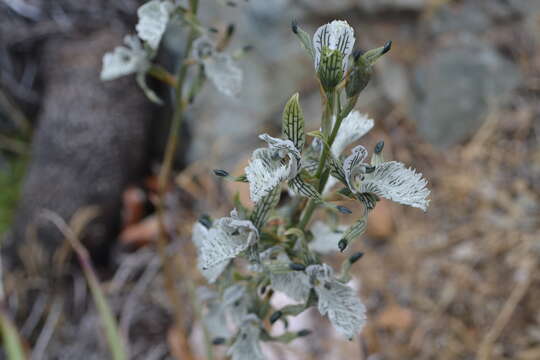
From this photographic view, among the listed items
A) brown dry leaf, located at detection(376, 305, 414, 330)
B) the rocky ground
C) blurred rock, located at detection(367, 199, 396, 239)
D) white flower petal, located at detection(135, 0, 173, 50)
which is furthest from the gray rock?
white flower petal, located at detection(135, 0, 173, 50)

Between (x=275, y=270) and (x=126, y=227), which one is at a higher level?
(x=275, y=270)

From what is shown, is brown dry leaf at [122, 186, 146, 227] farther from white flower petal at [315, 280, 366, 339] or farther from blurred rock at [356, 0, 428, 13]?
white flower petal at [315, 280, 366, 339]

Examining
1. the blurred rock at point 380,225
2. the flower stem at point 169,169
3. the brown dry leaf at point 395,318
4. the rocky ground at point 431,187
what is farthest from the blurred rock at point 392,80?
the flower stem at point 169,169

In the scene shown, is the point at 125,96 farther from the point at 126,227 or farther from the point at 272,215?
the point at 272,215

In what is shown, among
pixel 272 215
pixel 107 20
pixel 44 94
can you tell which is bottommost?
pixel 44 94

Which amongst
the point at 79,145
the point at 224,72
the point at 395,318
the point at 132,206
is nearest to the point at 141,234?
the point at 132,206

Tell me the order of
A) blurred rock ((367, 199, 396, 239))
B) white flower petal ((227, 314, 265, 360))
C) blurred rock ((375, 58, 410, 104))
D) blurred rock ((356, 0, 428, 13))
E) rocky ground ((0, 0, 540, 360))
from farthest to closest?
blurred rock ((375, 58, 410, 104)) → blurred rock ((356, 0, 428, 13)) → blurred rock ((367, 199, 396, 239)) → rocky ground ((0, 0, 540, 360)) → white flower petal ((227, 314, 265, 360))

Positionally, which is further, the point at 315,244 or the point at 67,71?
the point at 67,71

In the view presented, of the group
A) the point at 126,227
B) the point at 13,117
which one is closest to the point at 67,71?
the point at 13,117
